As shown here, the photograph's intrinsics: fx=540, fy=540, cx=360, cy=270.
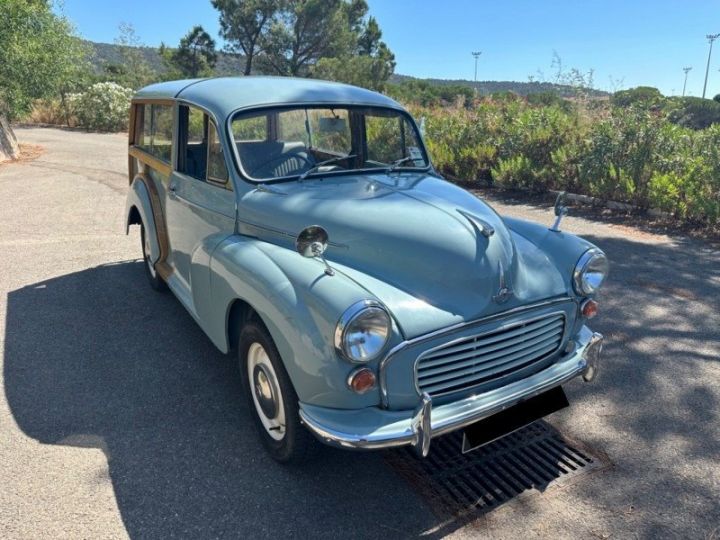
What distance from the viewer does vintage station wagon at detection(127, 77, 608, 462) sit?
2.27 meters

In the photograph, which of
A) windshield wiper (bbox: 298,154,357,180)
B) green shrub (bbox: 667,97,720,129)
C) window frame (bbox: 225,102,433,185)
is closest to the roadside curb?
green shrub (bbox: 667,97,720,129)

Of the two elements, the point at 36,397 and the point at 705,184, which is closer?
the point at 36,397

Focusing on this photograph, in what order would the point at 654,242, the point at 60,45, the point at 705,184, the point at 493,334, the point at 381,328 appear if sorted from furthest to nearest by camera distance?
the point at 60,45, the point at 705,184, the point at 654,242, the point at 493,334, the point at 381,328

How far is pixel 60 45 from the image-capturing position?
13758mm

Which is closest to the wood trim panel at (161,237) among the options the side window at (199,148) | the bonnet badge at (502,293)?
the side window at (199,148)

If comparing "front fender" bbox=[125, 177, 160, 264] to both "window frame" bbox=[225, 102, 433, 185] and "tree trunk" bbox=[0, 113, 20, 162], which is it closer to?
"window frame" bbox=[225, 102, 433, 185]

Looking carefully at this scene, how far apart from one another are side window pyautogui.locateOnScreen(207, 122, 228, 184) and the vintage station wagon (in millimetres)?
19

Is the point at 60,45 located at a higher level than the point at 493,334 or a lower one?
higher

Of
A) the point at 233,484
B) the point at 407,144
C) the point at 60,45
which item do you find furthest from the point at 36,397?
the point at 60,45

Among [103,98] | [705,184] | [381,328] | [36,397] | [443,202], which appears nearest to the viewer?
[381,328]

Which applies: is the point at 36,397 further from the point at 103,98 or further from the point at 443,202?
the point at 103,98

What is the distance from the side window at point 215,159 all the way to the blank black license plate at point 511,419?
212 cm

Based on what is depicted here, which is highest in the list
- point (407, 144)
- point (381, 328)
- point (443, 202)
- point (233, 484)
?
point (407, 144)

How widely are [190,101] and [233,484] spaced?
A: 2.68 meters
